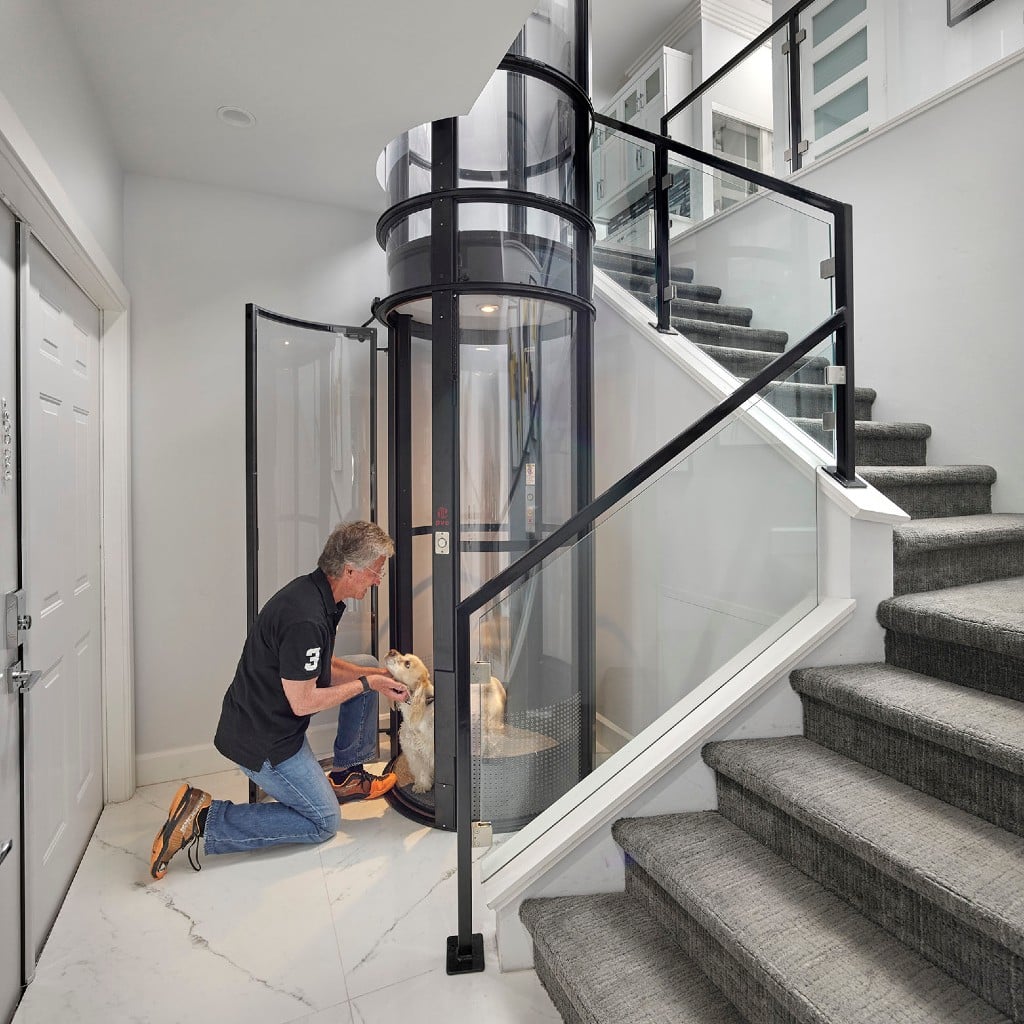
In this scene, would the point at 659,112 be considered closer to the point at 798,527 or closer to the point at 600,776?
the point at 798,527

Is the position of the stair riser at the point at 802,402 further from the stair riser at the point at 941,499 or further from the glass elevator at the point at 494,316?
the glass elevator at the point at 494,316

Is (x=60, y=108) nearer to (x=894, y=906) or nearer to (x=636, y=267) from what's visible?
(x=636, y=267)

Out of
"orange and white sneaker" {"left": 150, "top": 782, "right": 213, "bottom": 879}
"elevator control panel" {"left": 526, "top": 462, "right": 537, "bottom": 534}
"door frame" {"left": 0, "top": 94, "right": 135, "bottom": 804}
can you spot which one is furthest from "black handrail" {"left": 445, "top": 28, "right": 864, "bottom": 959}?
"door frame" {"left": 0, "top": 94, "right": 135, "bottom": 804}

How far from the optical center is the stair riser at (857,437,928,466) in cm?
253

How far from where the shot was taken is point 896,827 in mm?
1277

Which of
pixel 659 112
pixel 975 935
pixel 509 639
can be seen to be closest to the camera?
pixel 975 935

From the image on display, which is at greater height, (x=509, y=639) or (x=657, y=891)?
(x=509, y=639)

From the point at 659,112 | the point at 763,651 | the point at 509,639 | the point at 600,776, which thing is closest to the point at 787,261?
the point at 763,651

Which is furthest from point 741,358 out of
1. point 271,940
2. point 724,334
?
point 271,940

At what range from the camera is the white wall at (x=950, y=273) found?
2.54 m

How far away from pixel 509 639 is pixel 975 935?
105 centimetres

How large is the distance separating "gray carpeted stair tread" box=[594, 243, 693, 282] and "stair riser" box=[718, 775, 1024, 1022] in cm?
215

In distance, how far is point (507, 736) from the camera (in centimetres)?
178

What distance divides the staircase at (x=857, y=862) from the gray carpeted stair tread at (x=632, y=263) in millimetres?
1285
